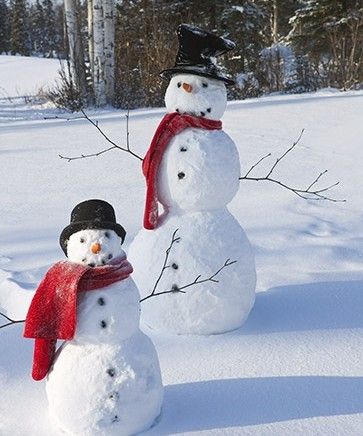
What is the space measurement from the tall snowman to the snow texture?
60 cm

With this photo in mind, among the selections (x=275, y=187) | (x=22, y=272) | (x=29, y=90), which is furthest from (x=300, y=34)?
(x=22, y=272)

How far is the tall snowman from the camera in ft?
7.82

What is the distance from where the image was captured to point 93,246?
177cm

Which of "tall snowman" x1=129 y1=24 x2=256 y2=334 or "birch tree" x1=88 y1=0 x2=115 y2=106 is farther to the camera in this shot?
"birch tree" x1=88 y1=0 x2=115 y2=106

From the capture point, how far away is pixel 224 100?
8.07 feet

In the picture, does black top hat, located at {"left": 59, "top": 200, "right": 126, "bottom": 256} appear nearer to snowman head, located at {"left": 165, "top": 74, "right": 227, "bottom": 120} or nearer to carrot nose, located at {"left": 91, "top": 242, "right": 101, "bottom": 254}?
carrot nose, located at {"left": 91, "top": 242, "right": 101, "bottom": 254}

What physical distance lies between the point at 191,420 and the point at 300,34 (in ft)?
40.5

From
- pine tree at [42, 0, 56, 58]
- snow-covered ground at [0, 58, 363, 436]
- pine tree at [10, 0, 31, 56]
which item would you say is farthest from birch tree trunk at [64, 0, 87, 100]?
pine tree at [42, 0, 56, 58]

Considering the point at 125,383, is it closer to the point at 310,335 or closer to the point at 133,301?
the point at 133,301

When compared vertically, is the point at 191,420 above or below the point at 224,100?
below

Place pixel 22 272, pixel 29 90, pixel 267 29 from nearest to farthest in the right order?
pixel 22 272, pixel 29 90, pixel 267 29

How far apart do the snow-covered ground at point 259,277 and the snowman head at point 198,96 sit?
95 cm

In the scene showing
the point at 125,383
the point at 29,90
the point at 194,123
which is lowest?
the point at 29,90

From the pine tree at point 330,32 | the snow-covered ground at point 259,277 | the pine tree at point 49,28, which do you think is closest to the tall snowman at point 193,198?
the snow-covered ground at point 259,277
